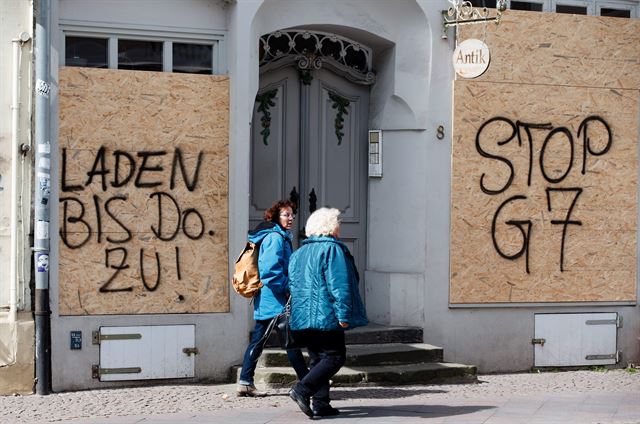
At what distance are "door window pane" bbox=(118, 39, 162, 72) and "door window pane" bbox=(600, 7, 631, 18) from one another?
17.2ft

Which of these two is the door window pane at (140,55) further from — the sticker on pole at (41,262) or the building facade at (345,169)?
the sticker on pole at (41,262)

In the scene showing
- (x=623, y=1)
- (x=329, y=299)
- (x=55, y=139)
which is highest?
(x=623, y=1)

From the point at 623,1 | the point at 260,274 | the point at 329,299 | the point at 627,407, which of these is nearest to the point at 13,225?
the point at 260,274

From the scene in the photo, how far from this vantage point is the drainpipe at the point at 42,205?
38.6 ft

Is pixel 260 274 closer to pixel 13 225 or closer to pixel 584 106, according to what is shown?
pixel 13 225

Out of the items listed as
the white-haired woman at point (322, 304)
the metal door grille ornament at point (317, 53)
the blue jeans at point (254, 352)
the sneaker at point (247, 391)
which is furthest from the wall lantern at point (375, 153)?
the white-haired woman at point (322, 304)

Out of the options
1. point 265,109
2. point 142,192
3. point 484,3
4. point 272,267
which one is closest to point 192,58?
point 265,109

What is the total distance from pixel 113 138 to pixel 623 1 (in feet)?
20.4

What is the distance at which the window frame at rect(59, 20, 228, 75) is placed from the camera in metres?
12.3

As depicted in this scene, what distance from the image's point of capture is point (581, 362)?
559 inches

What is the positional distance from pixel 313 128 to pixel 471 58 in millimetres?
2044

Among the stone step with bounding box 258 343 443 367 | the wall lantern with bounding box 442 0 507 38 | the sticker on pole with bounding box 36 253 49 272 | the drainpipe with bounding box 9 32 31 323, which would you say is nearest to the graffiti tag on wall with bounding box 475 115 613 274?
the wall lantern with bounding box 442 0 507 38

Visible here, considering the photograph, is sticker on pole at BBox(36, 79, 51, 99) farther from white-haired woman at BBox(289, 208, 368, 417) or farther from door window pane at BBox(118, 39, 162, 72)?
white-haired woman at BBox(289, 208, 368, 417)

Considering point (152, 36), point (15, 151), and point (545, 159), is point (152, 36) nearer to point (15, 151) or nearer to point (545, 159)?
point (15, 151)
